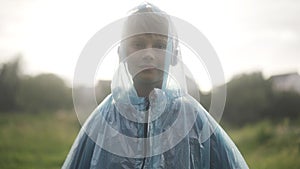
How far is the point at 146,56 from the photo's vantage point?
2566 mm

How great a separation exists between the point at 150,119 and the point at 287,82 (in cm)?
475

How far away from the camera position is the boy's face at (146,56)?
2.59 meters

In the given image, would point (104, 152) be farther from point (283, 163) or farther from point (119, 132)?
point (283, 163)

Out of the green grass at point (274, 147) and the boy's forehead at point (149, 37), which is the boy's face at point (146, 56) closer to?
the boy's forehead at point (149, 37)

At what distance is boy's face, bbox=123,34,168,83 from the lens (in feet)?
8.49

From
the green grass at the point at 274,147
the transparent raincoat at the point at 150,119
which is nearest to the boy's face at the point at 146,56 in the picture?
the transparent raincoat at the point at 150,119

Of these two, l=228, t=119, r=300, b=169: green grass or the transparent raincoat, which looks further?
l=228, t=119, r=300, b=169: green grass

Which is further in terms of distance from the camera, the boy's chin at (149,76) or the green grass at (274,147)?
the green grass at (274,147)

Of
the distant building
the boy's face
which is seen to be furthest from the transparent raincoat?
the distant building

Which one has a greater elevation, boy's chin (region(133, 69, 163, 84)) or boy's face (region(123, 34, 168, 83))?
boy's face (region(123, 34, 168, 83))

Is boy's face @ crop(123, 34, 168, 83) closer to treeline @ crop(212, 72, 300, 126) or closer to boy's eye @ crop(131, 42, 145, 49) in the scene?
boy's eye @ crop(131, 42, 145, 49)

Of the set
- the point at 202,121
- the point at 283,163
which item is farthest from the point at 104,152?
the point at 283,163

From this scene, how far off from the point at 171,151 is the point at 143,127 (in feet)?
0.60

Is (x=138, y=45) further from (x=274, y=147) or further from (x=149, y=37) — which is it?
(x=274, y=147)
